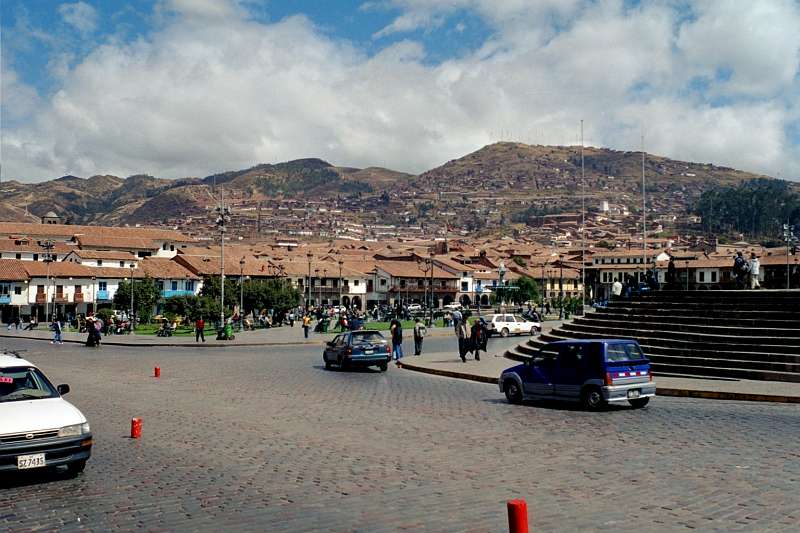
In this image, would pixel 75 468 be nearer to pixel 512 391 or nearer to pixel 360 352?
pixel 512 391

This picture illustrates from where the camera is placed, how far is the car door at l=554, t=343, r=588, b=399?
1561 cm

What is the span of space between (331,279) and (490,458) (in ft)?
308

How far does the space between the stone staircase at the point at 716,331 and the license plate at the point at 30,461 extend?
1623 cm

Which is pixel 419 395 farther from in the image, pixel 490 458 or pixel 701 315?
pixel 701 315

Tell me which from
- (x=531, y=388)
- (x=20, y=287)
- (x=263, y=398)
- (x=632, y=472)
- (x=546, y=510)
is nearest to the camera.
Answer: (x=546, y=510)

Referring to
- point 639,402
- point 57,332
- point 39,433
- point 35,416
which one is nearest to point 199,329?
point 57,332

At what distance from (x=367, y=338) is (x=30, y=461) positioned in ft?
56.2

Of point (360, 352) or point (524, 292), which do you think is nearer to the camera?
point (360, 352)

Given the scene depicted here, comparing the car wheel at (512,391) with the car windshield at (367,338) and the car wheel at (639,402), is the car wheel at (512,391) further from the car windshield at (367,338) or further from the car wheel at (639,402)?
the car windshield at (367,338)

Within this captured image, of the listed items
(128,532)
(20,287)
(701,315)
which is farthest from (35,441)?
(20,287)

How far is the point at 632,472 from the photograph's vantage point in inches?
371

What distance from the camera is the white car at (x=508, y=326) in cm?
4528

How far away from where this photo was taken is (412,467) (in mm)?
9891

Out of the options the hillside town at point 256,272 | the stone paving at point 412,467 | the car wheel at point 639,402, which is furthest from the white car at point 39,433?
the hillside town at point 256,272
